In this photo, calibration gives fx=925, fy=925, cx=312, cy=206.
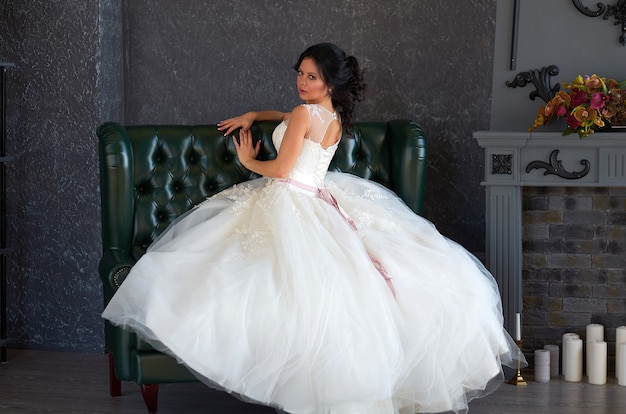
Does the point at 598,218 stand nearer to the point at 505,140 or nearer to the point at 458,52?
the point at 505,140

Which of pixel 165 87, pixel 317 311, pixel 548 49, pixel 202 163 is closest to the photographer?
pixel 317 311

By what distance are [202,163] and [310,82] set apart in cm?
71

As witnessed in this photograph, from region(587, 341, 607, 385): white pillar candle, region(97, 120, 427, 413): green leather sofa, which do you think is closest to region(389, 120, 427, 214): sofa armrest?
region(97, 120, 427, 413): green leather sofa

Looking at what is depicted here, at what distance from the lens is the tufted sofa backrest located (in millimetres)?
4094

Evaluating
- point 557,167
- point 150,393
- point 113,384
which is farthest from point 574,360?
point 113,384

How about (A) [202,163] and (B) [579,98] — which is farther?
(B) [579,98]

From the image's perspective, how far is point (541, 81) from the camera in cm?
459

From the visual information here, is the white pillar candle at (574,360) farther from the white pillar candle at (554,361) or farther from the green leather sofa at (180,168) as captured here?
the green leather sofa at (180,168)

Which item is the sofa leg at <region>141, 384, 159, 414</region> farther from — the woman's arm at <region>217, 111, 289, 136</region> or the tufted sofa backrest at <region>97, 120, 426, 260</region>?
the woman's arm at <region>217, 111, 289, 136</region>

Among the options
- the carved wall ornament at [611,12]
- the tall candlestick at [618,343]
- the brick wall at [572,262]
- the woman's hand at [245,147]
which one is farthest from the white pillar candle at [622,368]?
the woman's hand at [245,147]

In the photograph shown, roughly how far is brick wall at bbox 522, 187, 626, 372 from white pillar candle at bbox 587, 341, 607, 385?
28cm

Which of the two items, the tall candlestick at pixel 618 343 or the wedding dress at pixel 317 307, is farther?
the tall candlestick at pixel 618 343

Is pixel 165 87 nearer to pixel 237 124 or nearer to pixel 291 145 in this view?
pixel 237 124

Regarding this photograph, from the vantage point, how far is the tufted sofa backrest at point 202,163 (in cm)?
409
